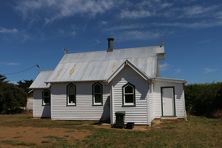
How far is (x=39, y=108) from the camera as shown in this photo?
34.5 metres

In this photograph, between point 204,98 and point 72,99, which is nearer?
point 72,99

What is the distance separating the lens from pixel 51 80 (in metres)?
31.0

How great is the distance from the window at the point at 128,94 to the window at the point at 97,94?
12.4 ft

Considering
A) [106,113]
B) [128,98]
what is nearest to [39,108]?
[106,113]

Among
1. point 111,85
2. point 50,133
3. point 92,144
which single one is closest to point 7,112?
point 111,85

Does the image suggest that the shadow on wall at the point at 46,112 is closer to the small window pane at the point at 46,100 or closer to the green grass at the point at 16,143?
the small window pane at the point at 46,100

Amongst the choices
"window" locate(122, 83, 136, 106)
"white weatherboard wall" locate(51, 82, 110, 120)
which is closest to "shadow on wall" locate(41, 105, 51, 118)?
"white weatherboard wall" locate(51, 82, 110, 120)

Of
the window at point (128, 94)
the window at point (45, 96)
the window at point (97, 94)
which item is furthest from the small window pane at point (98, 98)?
the window at point (45, 96)

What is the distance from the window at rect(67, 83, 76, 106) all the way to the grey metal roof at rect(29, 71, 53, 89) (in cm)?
439

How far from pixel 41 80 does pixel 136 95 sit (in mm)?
13235

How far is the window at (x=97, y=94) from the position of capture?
2944 cm

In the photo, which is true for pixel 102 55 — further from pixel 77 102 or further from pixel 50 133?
pixel 50 133

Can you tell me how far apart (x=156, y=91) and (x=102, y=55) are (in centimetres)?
706

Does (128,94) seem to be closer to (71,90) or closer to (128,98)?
(128,98)
